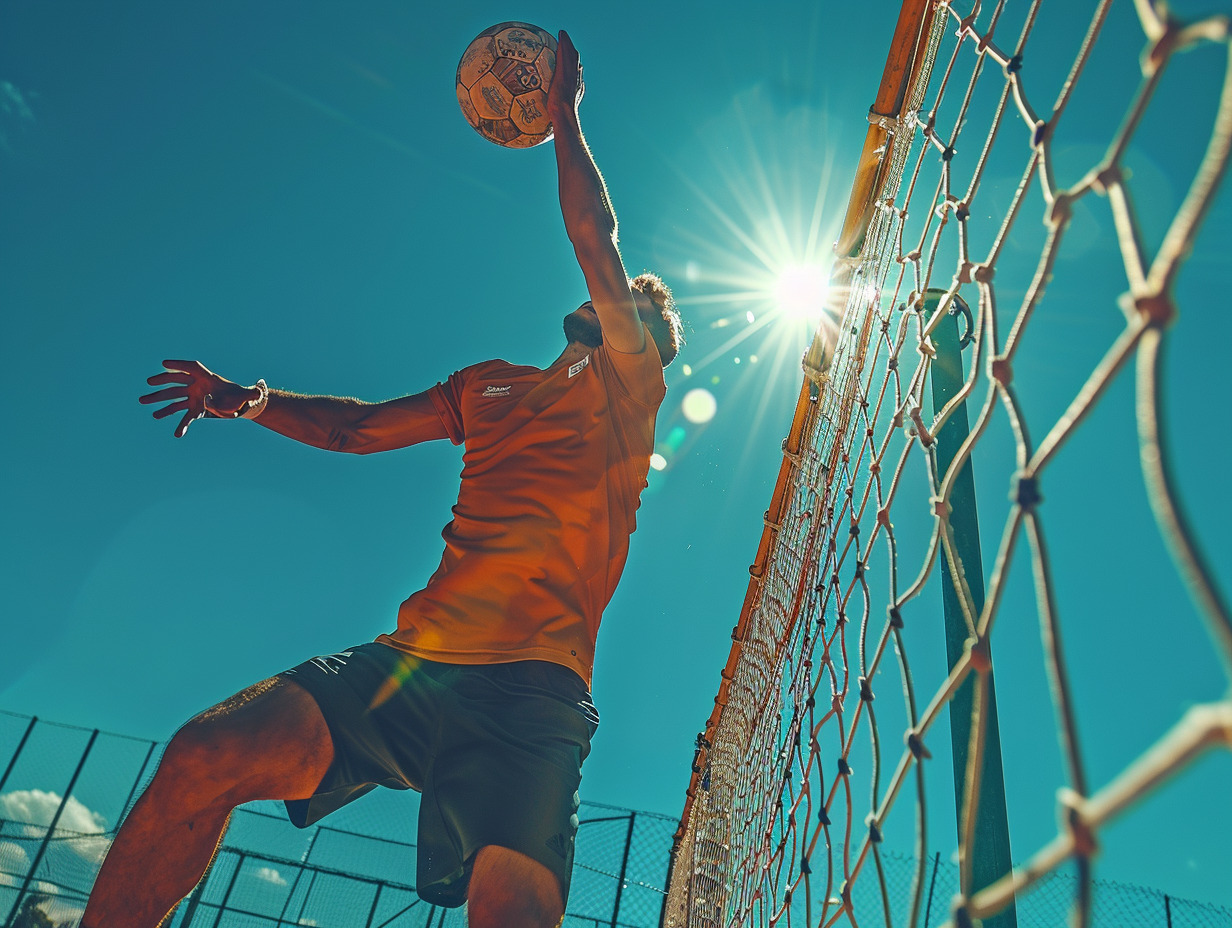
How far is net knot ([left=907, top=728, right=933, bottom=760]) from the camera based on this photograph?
43.0 inches

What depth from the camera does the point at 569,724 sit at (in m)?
1.79

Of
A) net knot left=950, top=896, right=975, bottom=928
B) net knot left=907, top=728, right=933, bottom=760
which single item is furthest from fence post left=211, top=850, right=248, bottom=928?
net knot left=950, top=896, right=975, bottom=928

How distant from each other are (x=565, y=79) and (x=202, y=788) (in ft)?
6.75

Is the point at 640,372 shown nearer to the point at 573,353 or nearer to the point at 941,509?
the point at 573,353

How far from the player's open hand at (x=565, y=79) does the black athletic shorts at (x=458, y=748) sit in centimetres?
158

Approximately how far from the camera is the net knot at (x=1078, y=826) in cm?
52

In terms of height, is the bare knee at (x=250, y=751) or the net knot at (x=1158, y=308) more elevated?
the net knot at (x=1158, y=308)

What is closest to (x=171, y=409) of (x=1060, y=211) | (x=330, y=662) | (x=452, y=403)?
(x=452, y=403)

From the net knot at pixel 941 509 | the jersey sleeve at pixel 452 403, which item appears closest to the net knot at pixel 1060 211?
the net knot at pixel 941 509

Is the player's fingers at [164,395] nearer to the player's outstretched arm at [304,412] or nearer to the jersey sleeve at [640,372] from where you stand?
the player's outstretched arm at [304,412]

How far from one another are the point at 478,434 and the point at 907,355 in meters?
1.32

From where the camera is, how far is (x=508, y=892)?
60.2 inches

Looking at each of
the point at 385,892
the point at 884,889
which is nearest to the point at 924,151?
the point at 884,889

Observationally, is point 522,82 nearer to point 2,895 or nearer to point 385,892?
point 385,892
